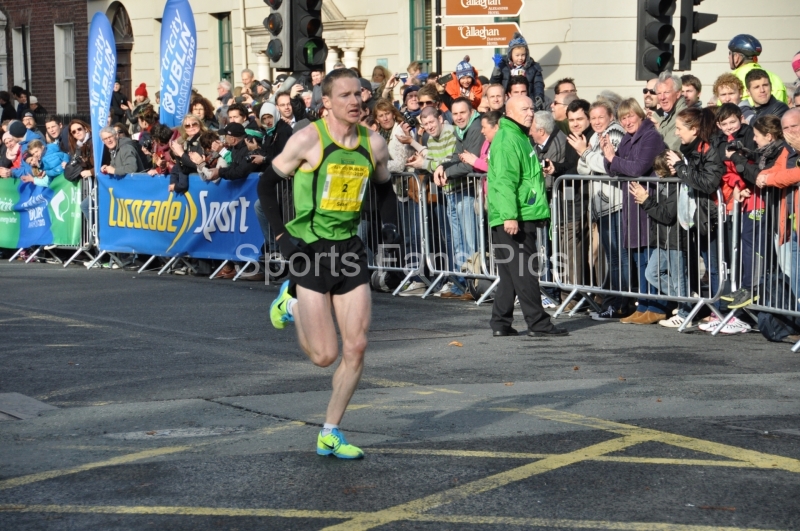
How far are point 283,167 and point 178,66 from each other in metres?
11.2

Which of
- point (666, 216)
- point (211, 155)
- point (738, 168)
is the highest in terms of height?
point (211, 155)

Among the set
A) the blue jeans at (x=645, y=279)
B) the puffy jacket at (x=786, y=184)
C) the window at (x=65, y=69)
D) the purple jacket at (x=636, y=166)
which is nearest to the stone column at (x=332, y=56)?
the window at (x=65, y=69)

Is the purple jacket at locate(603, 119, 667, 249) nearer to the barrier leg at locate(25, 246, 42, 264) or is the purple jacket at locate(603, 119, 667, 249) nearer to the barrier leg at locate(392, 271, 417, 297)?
the barrier leg at locate(392, 271, 417, 297)

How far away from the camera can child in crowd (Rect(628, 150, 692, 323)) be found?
10.9 m

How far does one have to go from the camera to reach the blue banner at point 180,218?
49.4 feet

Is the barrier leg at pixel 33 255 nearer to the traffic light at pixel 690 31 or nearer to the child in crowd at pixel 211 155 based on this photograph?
the child in crowd at pixel 211 155

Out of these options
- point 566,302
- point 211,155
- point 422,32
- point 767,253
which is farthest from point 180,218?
point 422,32

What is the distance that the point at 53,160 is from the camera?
18.4 metres

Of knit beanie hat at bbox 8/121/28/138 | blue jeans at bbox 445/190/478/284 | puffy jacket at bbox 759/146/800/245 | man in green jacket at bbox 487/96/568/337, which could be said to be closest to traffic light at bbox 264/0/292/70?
blue jeans at bbox 445/190/478/284

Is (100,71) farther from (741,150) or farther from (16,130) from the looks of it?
(741,150)

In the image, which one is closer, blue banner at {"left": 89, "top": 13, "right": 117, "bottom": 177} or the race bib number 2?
the race bib number 2

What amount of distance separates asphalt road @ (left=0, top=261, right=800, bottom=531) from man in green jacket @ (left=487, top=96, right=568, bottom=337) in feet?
0.96

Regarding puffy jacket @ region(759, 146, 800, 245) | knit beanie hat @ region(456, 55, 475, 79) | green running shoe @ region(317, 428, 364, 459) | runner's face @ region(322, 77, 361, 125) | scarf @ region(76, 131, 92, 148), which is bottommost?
green running shoe @ region(317, 428, 364, 459)

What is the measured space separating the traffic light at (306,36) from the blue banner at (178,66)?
10.3 feet
